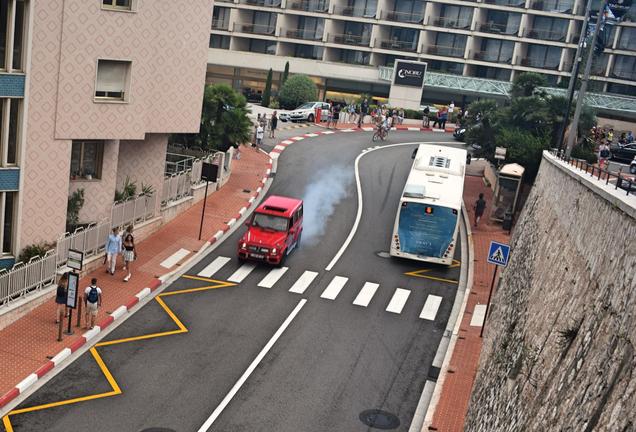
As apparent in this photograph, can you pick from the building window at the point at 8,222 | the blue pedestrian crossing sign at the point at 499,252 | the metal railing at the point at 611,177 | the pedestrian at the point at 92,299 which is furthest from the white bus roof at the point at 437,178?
the building window at the point at 8,222

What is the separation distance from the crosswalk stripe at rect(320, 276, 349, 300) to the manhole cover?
332 inches

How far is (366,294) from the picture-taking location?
30.3 meters

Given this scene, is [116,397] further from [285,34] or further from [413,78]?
[285,34]

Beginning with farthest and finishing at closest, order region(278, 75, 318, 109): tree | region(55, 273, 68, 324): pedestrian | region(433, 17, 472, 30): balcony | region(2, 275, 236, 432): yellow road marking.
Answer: region(433, 17, 472, 30): balcony, region(278, 75, 318, 109): tree, region(55, 273, 68, 324): pedestrian, region(2, 275, 236, 432): yellow road marking

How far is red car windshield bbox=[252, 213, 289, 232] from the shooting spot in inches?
1264

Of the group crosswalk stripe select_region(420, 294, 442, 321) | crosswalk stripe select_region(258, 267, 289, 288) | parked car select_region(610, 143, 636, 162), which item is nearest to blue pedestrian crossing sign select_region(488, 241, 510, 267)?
crosswalk stripe select_region(420, 294, 442, 321)

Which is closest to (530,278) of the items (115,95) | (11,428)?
(11,428)

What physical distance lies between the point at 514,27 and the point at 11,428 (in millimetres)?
79700

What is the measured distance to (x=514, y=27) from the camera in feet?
291

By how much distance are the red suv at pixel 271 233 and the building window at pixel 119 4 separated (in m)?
9.20

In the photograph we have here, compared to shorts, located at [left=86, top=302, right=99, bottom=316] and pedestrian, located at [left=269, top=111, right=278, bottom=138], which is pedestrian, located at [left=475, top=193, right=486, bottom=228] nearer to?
pedestrian, located at [left=269, top=111, right=278, bottom=138]

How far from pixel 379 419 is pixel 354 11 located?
74.9 meters

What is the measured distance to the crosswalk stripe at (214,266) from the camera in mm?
30734

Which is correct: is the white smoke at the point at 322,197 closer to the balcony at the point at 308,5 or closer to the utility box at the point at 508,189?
the utility box at the point at 508,189
